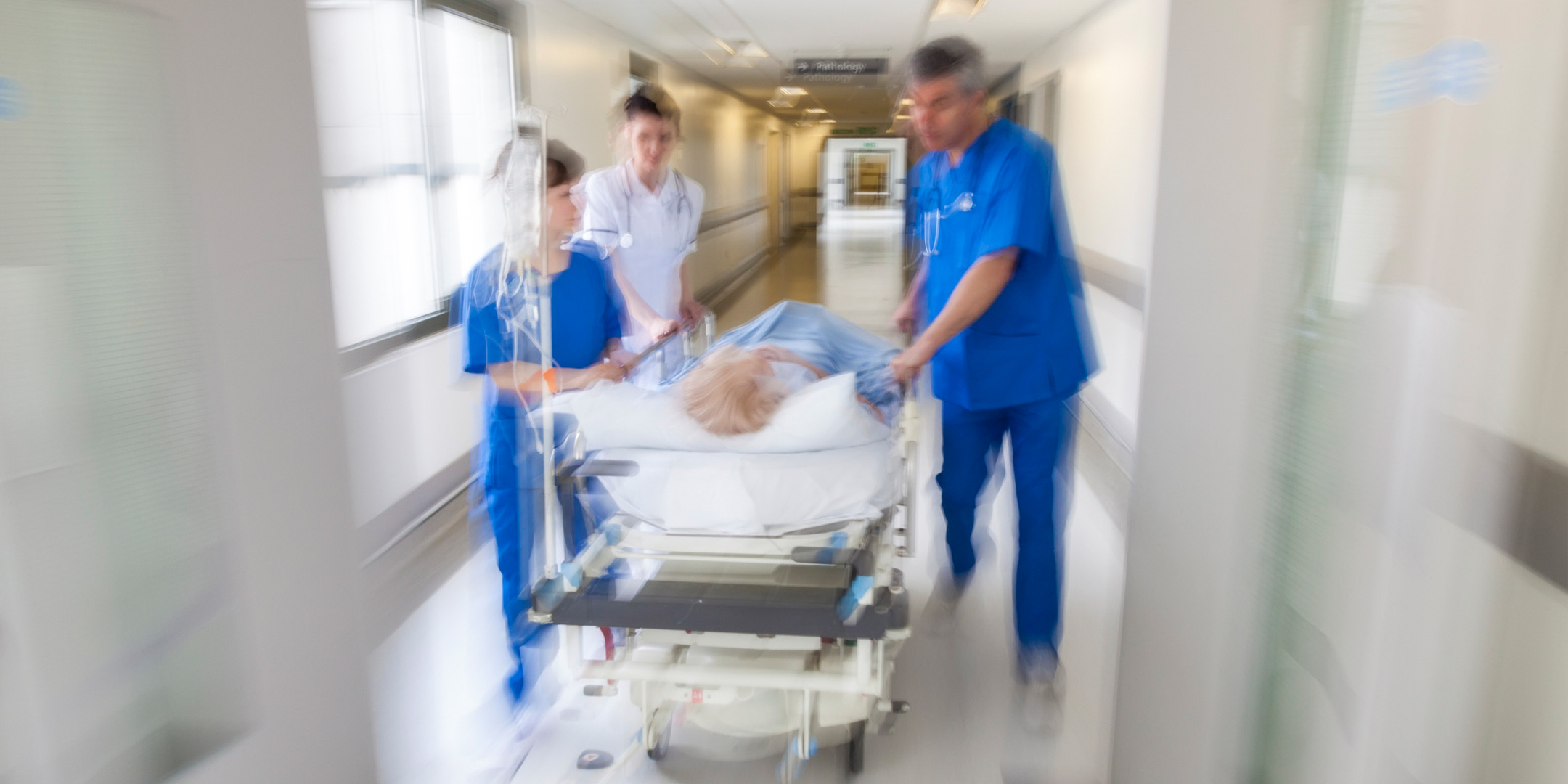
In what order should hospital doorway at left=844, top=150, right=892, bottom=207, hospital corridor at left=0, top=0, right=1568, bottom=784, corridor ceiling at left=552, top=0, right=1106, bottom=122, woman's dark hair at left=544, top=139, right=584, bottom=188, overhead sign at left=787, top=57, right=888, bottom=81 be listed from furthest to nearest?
1. hospital doorway at left=844, top=150, right=892, bottom=207
2. overhead sign at left=787, top=57, right=888, bottom=81
3. corridor ceiling at left=552, top=0, right=1106, bottom=122
4. woman's dark hair at left=544, top=139, right=584, bottom=188
5. hospital corridor at left=0, top=0, right=1568, bottom=784

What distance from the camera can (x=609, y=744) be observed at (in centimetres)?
188

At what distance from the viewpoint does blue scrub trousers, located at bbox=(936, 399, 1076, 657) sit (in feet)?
6.43

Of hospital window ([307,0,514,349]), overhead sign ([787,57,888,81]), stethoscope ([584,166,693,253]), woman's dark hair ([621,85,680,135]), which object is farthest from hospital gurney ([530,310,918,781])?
overhead sign ([787,57,888,81])

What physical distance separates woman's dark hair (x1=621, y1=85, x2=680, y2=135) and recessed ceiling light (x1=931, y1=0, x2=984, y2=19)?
4.05 feet

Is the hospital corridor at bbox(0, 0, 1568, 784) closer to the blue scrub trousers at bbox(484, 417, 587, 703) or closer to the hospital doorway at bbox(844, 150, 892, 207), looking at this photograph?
the blue scrub trousers at bbox(484, 417, 587, 703)

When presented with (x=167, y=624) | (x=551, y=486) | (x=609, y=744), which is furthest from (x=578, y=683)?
(x=167, y=624)

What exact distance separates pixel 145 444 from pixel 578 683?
1468 millimetres

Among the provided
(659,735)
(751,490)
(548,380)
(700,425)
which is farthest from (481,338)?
(659,735)

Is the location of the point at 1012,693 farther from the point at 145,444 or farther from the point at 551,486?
the point at 145,444

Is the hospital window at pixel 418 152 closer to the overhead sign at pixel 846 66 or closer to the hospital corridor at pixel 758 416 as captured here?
the hospital corridor at pixel 758 416

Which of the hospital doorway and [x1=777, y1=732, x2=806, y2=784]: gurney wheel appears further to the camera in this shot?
the hospital doorway

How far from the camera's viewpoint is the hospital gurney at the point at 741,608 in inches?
59.4

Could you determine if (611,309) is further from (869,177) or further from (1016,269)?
(869,177)

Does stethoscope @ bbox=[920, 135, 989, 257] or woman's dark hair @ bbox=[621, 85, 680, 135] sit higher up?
woman's dark hair @ bbox=[621, 85, 680, 135]
